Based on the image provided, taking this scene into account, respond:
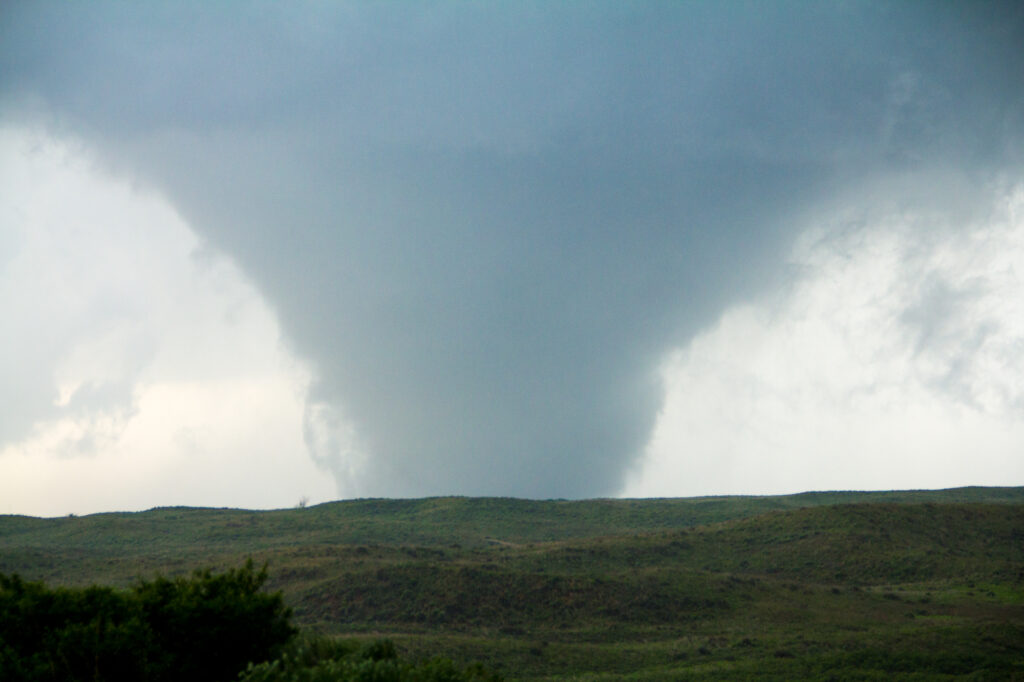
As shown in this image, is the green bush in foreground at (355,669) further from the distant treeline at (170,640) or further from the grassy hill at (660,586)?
the grassy hill at (660,586)

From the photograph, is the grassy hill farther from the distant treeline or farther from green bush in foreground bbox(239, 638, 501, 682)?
green bush in foreground bbox(239, 638, 501, 682)

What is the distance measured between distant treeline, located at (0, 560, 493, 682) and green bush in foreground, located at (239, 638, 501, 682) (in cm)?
2

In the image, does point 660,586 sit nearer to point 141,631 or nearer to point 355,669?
point 141,631

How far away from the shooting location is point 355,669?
11641 millimetres

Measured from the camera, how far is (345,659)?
12.6 m

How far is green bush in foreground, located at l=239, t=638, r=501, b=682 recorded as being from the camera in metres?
11.5

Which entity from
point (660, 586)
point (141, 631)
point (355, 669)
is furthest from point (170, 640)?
point (660, 586)

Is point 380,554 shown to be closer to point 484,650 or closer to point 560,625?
point 560,625

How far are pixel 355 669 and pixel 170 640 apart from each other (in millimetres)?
5056

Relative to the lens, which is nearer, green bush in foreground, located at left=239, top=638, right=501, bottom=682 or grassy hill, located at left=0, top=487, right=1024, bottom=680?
green bush in foreground, located at left=239, top=638, right=501, bottom=682

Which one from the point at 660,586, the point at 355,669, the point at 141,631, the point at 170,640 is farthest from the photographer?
the point at 660,586

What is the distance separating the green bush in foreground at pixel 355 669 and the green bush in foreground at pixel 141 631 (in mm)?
1496

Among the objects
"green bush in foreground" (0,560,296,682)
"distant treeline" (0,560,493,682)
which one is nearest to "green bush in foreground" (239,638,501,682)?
"distant treeline" (0,560,493,682)

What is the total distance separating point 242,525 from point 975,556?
65.9 m
